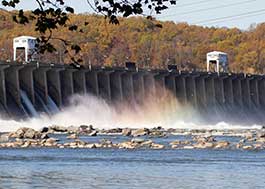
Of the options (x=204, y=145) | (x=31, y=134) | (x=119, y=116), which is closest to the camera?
(x=204, y=145)

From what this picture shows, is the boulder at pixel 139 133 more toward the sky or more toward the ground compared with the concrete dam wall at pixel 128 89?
more toward the ground

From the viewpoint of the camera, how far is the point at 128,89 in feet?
342

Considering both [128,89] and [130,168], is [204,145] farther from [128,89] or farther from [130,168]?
[128,89]

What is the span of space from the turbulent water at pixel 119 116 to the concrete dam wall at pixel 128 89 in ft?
3.05

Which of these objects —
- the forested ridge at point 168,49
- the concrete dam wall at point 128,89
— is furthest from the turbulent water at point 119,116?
the forested ridge at point 168,49

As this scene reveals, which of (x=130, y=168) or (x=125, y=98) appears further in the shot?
(x=125, y=98)

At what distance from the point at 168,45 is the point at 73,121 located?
4036 inches

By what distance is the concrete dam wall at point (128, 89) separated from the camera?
282 feet

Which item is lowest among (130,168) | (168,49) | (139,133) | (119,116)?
(119,116)

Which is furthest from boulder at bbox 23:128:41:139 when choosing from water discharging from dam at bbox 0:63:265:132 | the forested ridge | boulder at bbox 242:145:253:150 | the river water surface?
the forested ridge

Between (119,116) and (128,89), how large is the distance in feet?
22.5

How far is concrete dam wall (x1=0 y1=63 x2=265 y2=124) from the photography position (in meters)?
86.0

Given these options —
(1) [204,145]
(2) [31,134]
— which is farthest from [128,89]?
(1) [204,145]

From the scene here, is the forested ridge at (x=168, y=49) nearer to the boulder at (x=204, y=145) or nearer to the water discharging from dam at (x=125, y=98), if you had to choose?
the water discharging from dam at (x=125, y=98)
